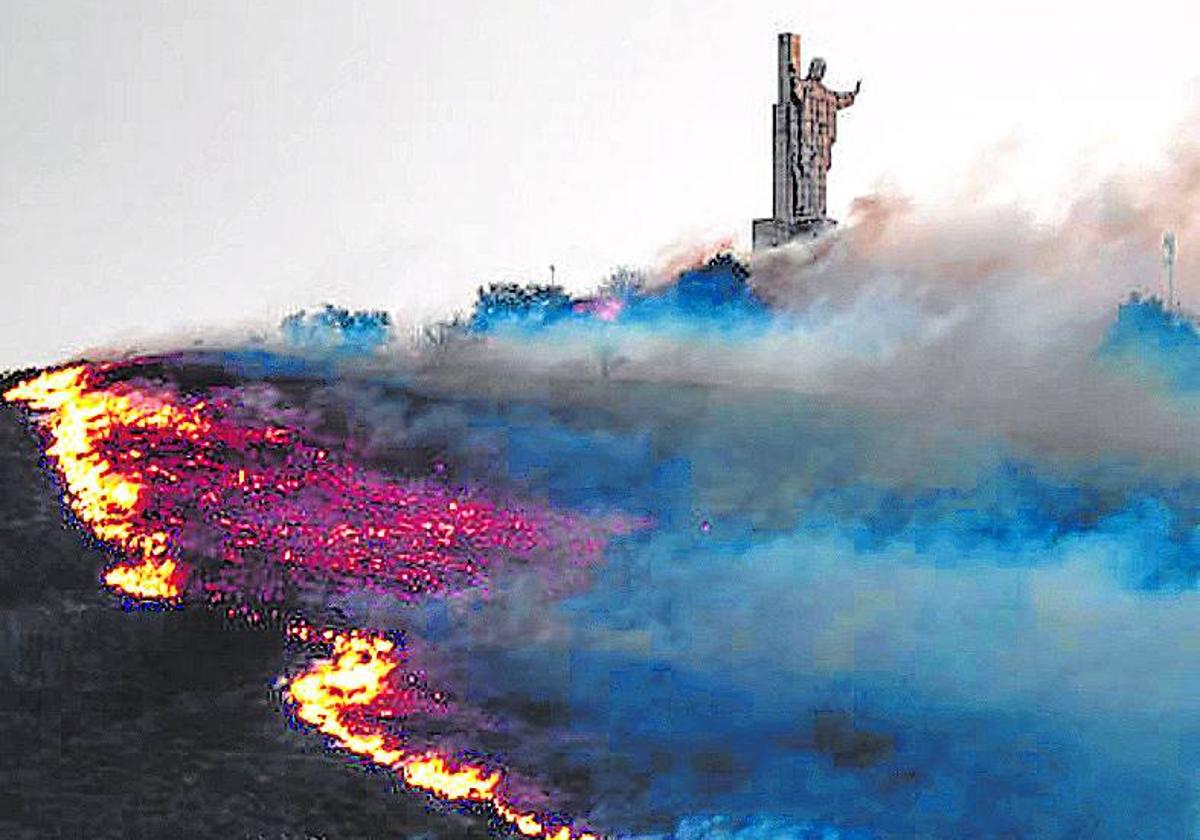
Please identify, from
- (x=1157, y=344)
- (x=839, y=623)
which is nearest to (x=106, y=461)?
(x=839, y=623)

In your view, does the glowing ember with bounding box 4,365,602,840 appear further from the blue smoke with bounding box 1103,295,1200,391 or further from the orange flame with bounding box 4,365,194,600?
the blue smoke with bounding box 1103,295,1200,391

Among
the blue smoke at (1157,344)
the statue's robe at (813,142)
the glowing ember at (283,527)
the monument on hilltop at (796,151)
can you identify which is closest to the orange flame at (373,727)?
the glowing ember at (283,527)

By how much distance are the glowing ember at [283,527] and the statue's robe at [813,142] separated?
41819mm

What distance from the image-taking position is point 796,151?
292ft

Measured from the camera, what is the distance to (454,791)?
35938mm

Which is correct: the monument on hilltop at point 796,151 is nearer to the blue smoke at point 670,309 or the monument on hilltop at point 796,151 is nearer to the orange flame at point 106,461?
the blue smoke at point 670,309

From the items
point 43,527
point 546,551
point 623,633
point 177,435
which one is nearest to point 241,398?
point 177,435

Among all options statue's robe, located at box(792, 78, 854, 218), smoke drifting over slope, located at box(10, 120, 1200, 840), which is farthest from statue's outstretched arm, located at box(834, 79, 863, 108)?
smoke drifting over slope, located at box(10, 120, 1200, 840)

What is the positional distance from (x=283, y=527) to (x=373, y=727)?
38.1ft

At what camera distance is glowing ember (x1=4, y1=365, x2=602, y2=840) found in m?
41.2

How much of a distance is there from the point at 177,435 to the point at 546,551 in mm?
14718

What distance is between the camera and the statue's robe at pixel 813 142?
89.1m

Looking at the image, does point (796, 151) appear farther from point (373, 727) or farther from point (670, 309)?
point (373, 727)

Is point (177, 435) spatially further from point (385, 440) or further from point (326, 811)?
point (326, 811)
